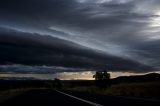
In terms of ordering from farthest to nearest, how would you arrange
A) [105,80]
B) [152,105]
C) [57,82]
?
[57,82] → [105,80] → [152,105]

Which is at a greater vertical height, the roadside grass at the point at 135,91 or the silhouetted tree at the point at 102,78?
the silhouetted tree at the point at 102,78

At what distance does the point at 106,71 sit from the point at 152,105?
73680mm

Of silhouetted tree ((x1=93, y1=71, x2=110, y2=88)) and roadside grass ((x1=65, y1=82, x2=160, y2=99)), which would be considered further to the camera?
silhouetted tree ((x1=93, y1=71, x2=110, y2=88))

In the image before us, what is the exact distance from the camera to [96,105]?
1966 cm

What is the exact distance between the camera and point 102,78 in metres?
91.5

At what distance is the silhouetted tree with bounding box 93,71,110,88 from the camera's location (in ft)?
297

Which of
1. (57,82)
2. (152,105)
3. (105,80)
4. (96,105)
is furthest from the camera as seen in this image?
(57,82)

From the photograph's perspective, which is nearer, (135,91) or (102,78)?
(135,91)

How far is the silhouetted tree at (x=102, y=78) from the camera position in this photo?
90556 millimetres

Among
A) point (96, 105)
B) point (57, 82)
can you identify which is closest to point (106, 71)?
point (96, 105)

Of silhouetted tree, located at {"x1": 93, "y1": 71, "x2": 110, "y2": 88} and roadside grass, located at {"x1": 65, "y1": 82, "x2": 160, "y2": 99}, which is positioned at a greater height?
silhouetted tree, located at {"x1": 93, "y1": 71, "x2": 110, "y2": 88}

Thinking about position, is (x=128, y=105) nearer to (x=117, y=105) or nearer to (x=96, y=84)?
(x=117, y=105)

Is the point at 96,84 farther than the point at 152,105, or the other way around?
the point at 96,84

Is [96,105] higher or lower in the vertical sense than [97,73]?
lower
